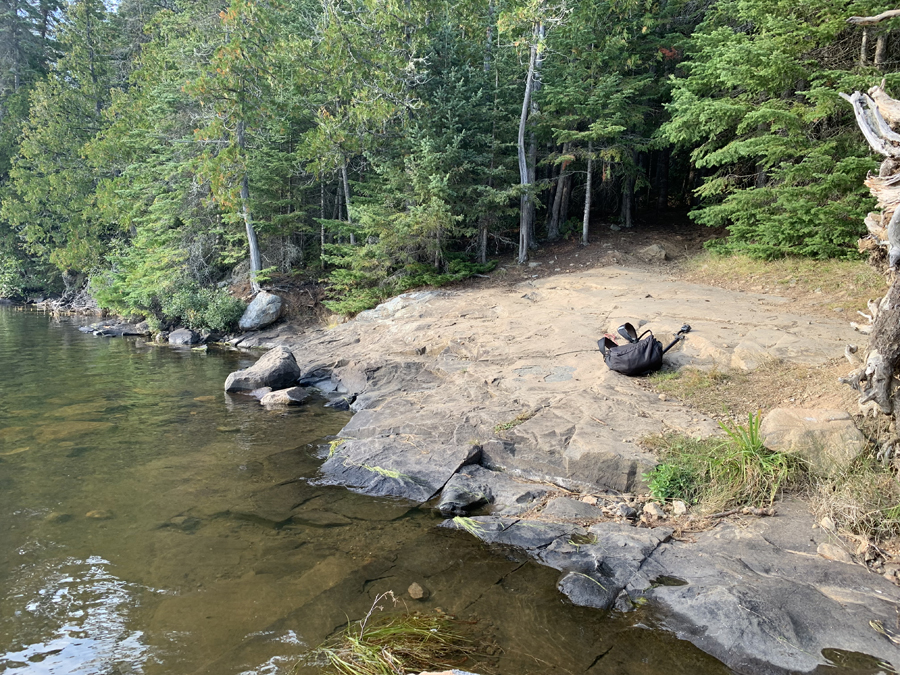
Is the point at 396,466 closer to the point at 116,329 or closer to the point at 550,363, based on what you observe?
the point at 550,363

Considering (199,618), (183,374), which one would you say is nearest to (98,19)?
(183,374)

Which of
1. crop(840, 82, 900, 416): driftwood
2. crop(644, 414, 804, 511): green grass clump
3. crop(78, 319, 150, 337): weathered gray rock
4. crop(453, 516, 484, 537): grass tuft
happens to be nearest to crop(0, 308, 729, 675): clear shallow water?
crop(453, 516, 484, 537): grass tuft

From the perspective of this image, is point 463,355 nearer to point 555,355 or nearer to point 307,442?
point 555,355

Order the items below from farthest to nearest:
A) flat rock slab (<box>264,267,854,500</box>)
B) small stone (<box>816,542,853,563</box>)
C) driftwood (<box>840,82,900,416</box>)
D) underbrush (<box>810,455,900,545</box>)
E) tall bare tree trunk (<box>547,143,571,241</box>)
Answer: tall bare tree trunk (<box>547,143,571,241</box>)
flat rock slab (<box>264,267,854,500</box>)
driftwood (<box>840,82,900,416</box>)
underbrush (<box>810,455,900,545</box>)
small stone (<box>816,542,853,563</box>)

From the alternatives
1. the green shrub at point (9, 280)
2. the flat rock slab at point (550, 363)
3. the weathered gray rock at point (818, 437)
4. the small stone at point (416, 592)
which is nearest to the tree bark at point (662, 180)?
the flat rock slab at point (550, 363)

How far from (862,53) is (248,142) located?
18583 mm

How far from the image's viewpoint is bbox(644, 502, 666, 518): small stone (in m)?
5.03

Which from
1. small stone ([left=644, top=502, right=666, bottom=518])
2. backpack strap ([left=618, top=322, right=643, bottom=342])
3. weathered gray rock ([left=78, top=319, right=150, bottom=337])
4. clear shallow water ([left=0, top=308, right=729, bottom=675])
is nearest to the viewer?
clear shallow water ([left=0, top=308, right=729, bottom=675])

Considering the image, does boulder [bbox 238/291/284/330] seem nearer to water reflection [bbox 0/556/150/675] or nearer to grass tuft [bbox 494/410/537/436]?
grass tuft [bbox 494/410/537/436]

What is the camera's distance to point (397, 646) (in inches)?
134

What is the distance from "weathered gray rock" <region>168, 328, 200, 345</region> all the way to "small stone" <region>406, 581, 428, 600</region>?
1624cm

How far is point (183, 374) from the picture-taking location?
12781mm

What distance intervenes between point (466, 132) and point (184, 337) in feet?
39.2

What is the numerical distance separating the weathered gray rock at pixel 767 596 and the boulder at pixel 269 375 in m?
8.46
